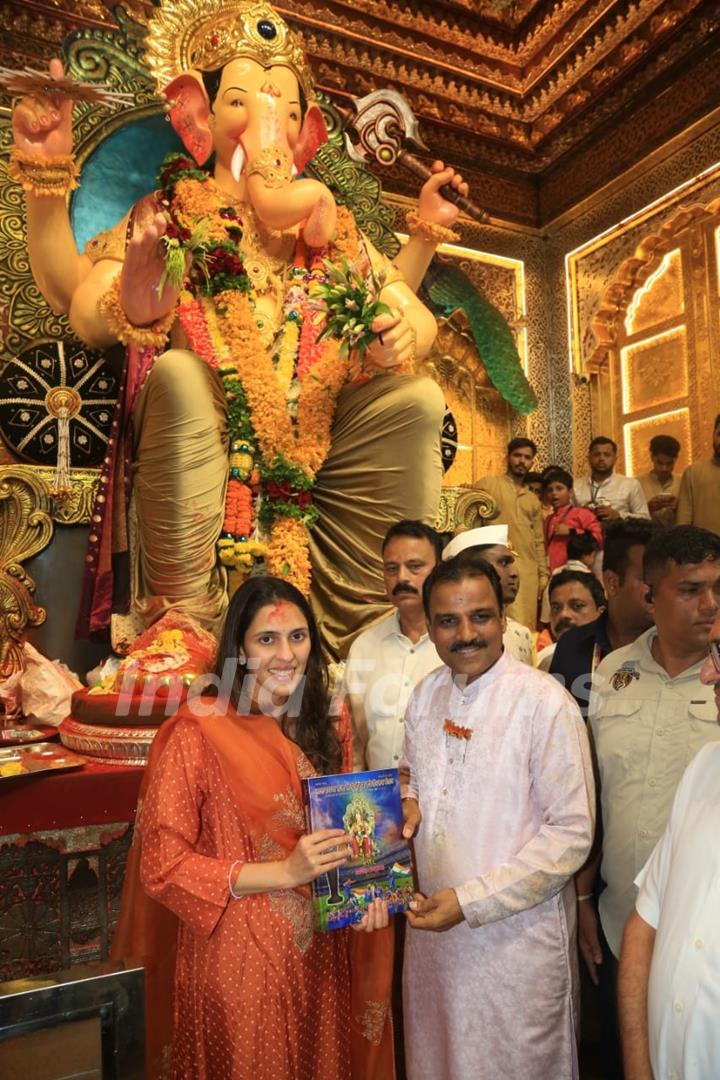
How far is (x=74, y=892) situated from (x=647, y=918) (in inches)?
61.9

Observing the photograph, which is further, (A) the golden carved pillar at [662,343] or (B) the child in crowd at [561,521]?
(A) the golden carved pillar at [662,343]

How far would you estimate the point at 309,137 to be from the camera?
13.2 ft

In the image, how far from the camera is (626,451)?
20.9ft

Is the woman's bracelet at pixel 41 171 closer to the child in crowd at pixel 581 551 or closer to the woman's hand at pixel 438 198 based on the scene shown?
the woman's hand at pixel 438 198

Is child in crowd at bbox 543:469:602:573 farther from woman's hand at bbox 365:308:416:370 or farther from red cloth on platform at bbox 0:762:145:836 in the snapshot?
red cloth on platform at bbox 0:762:145:836

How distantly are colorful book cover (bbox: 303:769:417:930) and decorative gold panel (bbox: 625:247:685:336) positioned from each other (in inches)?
219

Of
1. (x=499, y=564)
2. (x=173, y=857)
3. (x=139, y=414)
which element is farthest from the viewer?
(x=139, y=414)

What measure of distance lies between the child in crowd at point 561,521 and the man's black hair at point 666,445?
2.44 feet

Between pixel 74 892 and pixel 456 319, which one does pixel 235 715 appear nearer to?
pixel 74 892

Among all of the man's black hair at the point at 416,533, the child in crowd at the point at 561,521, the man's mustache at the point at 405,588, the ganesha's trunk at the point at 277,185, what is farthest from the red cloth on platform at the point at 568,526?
the man's mustache at the point at 405,588

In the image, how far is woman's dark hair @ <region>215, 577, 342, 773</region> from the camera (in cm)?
169

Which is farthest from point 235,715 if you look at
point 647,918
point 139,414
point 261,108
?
point 261,108

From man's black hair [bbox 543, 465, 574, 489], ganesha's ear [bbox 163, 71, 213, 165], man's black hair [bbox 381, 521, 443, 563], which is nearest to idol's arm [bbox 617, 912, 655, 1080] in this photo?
man's black hair [bbox 381, 521, 443, 563]

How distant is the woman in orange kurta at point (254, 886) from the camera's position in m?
1.40
